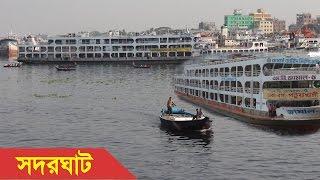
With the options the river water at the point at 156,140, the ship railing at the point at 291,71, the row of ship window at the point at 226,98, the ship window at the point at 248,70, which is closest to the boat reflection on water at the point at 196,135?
the river water at the point at 156,140

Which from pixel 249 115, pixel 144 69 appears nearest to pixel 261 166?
pixel 249 115

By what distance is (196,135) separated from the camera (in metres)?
53.8

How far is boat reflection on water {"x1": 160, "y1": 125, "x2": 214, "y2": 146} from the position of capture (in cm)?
5156

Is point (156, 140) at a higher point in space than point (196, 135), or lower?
lower

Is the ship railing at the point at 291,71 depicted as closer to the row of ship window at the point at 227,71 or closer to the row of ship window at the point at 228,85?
the row of ship window at the point at 227,71

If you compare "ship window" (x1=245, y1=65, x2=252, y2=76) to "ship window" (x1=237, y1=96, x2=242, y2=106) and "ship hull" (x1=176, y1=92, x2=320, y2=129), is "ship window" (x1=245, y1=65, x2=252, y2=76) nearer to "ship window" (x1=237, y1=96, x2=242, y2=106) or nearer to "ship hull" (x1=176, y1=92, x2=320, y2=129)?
"ship window" (x1=237, y1=96, x2=242, y2=106)

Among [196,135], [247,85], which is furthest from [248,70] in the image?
[196,135]

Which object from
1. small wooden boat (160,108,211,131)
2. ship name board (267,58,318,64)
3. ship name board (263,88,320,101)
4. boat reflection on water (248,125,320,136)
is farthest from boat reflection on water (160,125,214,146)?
ship name board (267,58,318,64)

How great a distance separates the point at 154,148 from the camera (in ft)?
159

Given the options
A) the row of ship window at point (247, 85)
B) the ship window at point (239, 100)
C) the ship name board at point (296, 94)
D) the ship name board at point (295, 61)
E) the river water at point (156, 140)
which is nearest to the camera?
the river water at point (156, 140)

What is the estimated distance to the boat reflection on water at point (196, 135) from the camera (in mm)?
51556

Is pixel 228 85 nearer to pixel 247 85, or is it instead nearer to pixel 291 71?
pixel 247 85

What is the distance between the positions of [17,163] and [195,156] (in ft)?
84.3

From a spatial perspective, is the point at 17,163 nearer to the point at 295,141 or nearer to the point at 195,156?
the point at 195,156
